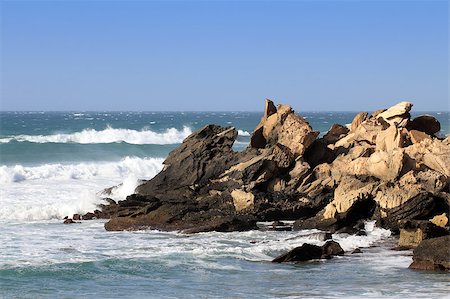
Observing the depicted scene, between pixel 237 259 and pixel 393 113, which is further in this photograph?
pixel 393 113

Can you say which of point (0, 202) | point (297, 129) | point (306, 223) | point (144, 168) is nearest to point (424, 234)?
point (306, 223)

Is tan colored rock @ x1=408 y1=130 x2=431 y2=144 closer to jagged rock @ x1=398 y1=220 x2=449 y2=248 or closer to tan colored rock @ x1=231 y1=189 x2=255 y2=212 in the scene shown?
tan colored rock @ x1=231 y1=189 x2=255 y2=212

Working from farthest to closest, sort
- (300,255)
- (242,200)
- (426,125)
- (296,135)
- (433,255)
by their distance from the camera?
(426,125), (296,135), (242,200), (300,255), (433,255)

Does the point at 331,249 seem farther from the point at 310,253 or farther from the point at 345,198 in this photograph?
the point at 345,198

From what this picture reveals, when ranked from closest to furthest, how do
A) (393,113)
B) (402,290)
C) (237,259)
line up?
(402,290)
(237,259)
(393,113)

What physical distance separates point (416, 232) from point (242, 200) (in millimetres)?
6737

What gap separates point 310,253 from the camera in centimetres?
1977

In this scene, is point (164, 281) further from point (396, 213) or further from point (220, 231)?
point (396, 213)

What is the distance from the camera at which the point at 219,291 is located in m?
16.6

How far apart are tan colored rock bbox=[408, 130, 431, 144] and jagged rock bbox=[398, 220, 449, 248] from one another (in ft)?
28.5

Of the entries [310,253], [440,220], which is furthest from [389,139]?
[310,253]

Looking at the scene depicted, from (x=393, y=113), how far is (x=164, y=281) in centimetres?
1702

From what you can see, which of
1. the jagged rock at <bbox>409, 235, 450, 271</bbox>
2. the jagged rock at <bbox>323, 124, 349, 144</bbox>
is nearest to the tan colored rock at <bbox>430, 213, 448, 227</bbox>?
the jagged rock at <bbox>409, 235, 450, 271</bbox>

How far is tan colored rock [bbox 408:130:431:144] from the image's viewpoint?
2938 cm
